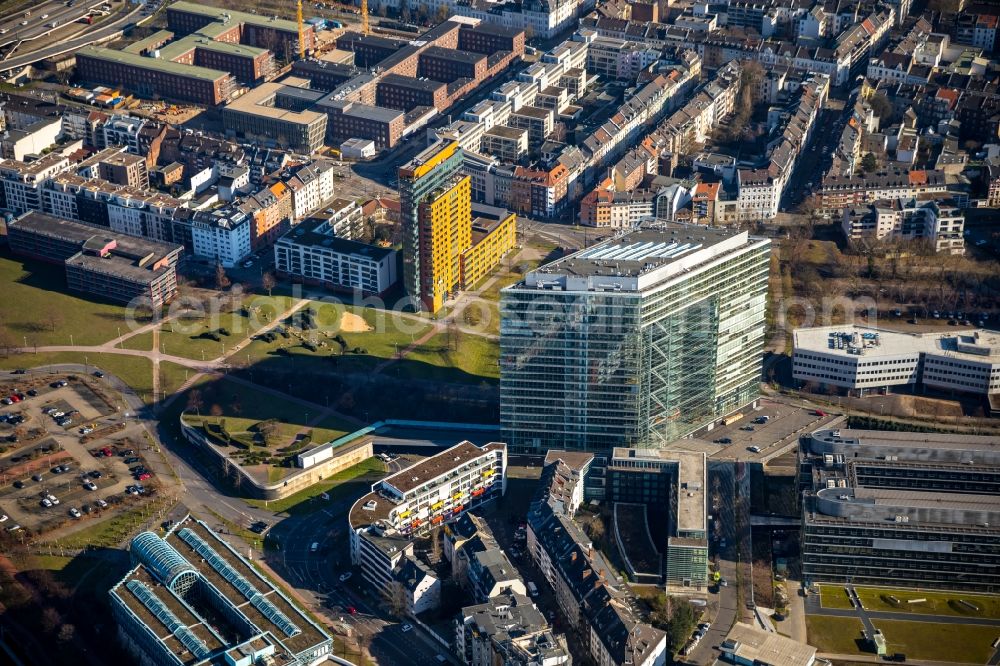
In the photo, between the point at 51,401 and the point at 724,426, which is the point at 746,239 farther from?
the point at 51,401

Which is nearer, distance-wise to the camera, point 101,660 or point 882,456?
point 101,660

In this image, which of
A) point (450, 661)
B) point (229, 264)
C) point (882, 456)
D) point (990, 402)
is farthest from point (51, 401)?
point (990, 402)

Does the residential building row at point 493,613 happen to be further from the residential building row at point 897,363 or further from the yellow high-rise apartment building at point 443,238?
the residential building row at point 897,363

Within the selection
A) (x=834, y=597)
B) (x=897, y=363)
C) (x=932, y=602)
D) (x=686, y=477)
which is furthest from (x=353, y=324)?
(x=932, y=602)

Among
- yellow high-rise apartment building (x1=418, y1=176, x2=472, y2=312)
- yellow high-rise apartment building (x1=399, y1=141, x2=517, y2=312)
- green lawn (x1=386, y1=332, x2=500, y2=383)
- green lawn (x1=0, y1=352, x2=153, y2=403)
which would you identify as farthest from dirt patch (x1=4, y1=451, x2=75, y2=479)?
yellow high-rise apartment building (x1=418, y1=176, x2=472, y2=312)

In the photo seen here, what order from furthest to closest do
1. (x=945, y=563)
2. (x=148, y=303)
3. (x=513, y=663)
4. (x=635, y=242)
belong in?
1. (x=148, y=303)
2. (x=635, y=242)
3. (x=945, y=563)
4. (x=513, y=663)

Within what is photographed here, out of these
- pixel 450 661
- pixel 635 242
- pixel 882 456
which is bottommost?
pixel 450 661
